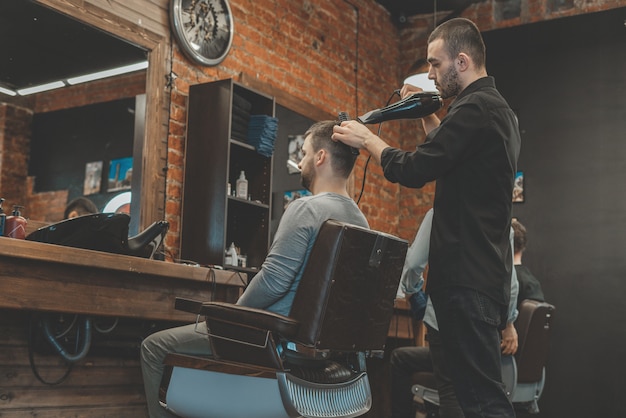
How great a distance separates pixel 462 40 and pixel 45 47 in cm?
227

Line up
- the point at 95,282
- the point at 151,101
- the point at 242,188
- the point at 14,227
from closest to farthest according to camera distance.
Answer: the point at 95,282 → the point at 14,227 → the point at 151,101 → the point at 242,188

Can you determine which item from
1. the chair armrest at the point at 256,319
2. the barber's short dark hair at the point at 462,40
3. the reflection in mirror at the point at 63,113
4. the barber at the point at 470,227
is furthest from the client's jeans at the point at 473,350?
the reflection in mirror at the point at 63,113

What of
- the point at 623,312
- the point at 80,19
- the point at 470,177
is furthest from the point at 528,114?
the point at 470,177

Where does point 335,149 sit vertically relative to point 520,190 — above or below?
below

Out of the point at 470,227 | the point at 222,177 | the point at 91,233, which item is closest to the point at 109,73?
the point at 222,177

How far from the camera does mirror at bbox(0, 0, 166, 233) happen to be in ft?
11.6

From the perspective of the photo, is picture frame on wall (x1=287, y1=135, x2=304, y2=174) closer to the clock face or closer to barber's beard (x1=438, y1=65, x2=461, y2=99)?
the clock face

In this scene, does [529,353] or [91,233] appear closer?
[91,233]

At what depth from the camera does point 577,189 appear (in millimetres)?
5910

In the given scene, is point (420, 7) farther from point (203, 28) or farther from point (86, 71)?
point (86, 71)

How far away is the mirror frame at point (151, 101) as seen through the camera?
13.3 feet

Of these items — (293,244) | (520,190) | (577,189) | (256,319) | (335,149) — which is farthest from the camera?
(520,190)

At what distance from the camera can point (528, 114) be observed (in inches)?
246

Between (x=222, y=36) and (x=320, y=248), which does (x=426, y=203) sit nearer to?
(x=222, y=36)
